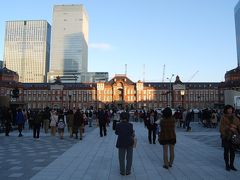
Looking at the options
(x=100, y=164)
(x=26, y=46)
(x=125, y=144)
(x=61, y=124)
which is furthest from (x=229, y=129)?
(x=26, y=46)

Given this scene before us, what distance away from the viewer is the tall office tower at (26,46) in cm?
17312

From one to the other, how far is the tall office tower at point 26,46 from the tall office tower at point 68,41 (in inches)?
361

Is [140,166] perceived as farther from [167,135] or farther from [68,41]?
[68,41]

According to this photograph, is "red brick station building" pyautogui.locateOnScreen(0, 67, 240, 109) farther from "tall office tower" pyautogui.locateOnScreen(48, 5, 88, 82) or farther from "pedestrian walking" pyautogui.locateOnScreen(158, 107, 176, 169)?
"pedestrian walking" pyautogui.locateOnScreen(158, 107, 176, 169)

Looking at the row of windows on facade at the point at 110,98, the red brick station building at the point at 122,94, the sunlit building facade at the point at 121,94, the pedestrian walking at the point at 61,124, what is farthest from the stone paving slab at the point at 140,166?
the row of windows on facade at the point at 110,98

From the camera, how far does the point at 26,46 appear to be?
572ft

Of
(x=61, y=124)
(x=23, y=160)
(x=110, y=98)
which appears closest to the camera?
(x=23, y=160)

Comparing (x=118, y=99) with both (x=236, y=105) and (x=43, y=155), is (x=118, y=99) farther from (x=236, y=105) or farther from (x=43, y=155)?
(x=43, y=155)

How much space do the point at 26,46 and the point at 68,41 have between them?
26.3 meters

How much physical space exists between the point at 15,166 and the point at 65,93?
114 meters

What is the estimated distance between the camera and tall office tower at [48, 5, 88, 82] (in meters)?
183

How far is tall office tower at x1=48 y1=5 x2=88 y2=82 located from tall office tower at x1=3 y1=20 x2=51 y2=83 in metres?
9.17

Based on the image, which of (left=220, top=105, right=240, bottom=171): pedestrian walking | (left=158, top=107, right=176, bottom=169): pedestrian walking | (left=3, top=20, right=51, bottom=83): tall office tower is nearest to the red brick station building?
(left=3, top=20, right=51, bottom=83): tall office tower

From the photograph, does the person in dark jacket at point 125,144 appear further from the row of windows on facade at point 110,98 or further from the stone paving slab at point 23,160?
the row of windows on facade at point 110,98
